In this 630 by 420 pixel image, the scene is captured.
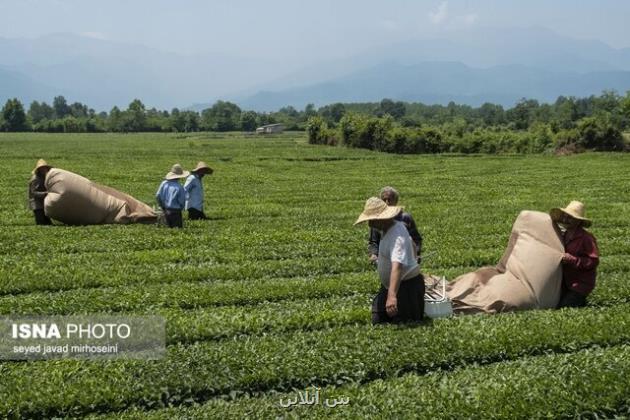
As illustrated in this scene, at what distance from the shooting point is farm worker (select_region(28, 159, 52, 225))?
19.9 metres

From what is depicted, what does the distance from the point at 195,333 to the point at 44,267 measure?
584cm

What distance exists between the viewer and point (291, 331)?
10406 millimetres

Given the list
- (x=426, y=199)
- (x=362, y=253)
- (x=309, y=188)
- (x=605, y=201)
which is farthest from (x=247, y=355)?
(x=309, y=188)

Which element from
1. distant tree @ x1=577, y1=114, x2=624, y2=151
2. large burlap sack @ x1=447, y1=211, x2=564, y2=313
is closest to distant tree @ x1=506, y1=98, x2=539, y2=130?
distant tree @ x1=577, y1=114, x2=624, y2=151

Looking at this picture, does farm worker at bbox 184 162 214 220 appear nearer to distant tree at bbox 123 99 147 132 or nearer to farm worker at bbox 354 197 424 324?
farm worker at bbox 354 197 424 324

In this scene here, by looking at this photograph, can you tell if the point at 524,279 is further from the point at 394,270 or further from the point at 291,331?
the point at 291,331

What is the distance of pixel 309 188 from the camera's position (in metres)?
34.9

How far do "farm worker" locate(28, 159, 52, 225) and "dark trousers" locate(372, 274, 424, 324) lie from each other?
1336cm

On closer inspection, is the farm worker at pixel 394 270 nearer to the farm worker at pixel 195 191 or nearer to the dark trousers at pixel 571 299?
the dark trousers at pixel 571 299

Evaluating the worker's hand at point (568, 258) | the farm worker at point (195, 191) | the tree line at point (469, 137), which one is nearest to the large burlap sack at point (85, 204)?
the farm worker at point (195, 191)

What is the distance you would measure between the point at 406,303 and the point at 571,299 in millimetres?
3337

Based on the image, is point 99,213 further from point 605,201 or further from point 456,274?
point 605,201

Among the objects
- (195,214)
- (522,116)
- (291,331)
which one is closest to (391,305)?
(291,331)

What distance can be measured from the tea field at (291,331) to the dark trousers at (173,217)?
68 cm
